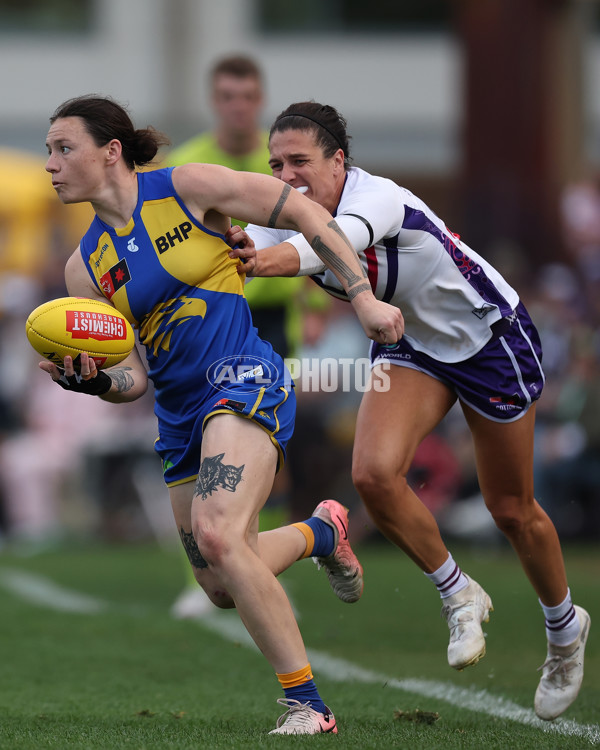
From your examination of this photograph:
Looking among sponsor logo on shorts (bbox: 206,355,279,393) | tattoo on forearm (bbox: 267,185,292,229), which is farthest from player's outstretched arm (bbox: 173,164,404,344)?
sponsor logo on shorts (bbox: 206,355,279,393)

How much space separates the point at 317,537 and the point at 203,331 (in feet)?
3.57

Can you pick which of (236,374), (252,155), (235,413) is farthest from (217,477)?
(252,155)

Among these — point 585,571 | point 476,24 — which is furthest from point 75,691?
point 476,24

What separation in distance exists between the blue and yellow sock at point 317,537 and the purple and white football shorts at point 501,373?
796 mm

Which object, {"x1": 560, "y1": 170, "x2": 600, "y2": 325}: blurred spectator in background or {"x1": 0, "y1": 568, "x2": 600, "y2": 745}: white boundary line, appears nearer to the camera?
{"x1": 0, "y1": 568, "x2": 600, "y2": 745}: white boundary line

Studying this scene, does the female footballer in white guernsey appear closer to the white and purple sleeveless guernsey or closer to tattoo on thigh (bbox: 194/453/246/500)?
the white and purple sleeveless guernsey

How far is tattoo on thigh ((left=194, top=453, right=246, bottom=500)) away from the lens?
15.1ft

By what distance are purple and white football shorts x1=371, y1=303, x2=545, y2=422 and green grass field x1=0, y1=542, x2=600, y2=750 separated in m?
1.27

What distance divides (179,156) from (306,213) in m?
3.20

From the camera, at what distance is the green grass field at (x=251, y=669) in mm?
4754

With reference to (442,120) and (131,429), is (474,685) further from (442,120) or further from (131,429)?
(442,120)

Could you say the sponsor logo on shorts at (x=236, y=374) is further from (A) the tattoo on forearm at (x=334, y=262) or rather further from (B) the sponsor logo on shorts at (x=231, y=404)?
(A) the tattoo on forearm at (x=334, y=262)

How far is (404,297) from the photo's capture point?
529 cm

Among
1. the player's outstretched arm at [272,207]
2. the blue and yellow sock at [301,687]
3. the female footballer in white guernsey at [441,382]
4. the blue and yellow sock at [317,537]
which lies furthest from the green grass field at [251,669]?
the player's outstretched arm at [272,207]
